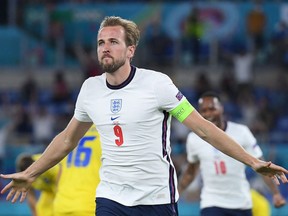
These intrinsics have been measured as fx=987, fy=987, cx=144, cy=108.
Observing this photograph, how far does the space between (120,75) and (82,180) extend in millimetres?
1795

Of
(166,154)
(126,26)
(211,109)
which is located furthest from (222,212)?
(126,26)

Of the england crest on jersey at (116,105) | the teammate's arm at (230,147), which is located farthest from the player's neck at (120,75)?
the teammate's arm at (230,147)

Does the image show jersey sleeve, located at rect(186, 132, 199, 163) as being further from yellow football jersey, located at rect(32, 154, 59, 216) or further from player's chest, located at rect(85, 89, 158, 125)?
player's chest, located at rect(85, 89, 158, 125)

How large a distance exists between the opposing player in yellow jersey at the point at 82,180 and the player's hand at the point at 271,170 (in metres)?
2.23

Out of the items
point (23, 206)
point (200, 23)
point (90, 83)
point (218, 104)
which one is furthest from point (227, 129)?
point (200, 23)

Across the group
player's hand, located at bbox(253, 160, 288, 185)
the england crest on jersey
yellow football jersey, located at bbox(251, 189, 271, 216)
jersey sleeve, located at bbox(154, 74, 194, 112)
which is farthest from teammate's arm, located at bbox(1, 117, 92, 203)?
yellow football jersey, located at bbox(251, 189, 271, 216)

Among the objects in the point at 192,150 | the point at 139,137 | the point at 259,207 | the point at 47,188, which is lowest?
the point at 259,207

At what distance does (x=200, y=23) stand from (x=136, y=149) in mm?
14354

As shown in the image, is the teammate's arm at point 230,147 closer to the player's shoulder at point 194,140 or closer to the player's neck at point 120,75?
the player's neck at point 120,75

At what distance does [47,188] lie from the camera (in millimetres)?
9734

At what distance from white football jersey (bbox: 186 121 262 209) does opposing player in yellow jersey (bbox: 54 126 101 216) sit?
175 centimetres

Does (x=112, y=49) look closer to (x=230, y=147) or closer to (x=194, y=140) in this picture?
(x=230, y=147)

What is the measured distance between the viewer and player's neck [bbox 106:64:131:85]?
6.98m

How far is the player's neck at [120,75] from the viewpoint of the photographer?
6.98 meters
